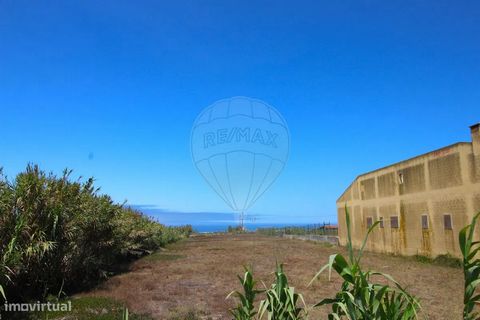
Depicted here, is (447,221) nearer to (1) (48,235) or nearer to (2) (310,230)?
(1) (48,235)

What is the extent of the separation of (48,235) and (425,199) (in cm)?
1497

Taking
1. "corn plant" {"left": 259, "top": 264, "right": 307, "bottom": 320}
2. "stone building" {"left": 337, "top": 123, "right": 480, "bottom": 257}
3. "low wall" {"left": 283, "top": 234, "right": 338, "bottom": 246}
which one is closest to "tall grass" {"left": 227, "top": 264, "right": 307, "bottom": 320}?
"corn plant" {"left": 259, "top": 264, "right": 307, "bottom": 320}

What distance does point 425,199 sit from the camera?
16391mm

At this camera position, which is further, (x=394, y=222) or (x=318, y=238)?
(x=318, y=238)

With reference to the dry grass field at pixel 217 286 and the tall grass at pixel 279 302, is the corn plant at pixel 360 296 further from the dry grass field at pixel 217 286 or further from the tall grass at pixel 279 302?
the dry grass field at pixel 217 286

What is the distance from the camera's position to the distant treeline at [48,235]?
25.1ft

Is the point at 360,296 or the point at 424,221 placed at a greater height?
the point at 360,296

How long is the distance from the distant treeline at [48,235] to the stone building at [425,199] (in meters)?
13.0

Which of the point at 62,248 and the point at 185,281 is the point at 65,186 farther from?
the point at 185,281

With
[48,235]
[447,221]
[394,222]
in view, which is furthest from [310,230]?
[48,235]

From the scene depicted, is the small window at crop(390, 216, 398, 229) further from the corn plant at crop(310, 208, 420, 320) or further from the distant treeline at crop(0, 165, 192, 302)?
the corn plant at crop(310, 208, 420, 320)

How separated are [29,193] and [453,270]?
46.2 ft

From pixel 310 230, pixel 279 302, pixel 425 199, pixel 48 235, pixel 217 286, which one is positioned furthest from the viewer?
pixel 310 230

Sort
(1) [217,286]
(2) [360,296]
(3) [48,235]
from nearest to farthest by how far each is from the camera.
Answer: (2) [360,296] → (3) [48,235] → (1) [217,286]
